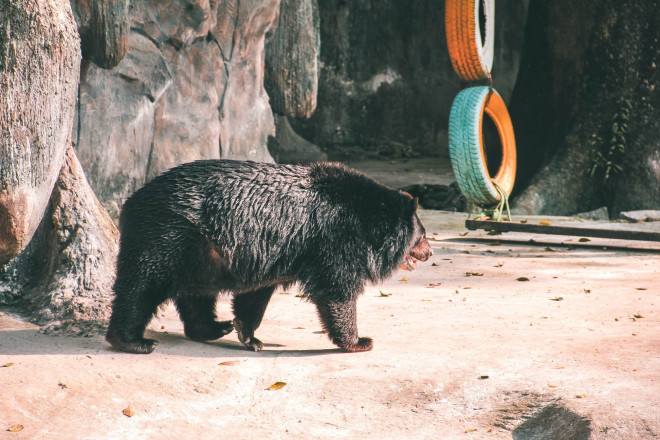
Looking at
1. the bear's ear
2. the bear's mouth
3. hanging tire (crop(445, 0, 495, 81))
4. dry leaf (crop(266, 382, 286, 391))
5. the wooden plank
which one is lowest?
dry leaf (crop(266, 382, 286, 391))

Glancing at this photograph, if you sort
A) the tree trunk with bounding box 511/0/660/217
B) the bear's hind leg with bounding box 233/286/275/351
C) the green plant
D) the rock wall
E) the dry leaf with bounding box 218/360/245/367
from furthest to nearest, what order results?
the green plant < the tree trunk with bounding box 511/0/660/217 < the rock wall < the bear's hind leg with bounding box 233/286/275/351 < the dry leaf with bounding box 218/360/245/367

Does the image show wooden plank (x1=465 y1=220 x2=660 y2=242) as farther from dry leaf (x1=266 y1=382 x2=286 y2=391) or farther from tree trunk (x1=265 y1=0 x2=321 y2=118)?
dry leaf (x1=266 y1=382 x2=286 y2=391)

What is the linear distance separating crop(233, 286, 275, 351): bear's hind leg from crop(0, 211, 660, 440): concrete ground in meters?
0.09

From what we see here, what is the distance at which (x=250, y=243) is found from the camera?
14.8 ft

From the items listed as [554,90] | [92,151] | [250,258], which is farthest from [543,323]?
[554,90]

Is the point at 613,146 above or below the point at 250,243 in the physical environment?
above

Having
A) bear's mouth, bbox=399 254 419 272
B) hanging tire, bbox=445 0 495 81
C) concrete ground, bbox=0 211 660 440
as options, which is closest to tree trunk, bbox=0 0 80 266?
concrete ground, bbox=0 211 660 440

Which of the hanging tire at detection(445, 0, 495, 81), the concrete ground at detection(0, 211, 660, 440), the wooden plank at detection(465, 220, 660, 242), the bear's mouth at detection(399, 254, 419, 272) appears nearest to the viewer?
the concrete ground at detection(0, 211, 660, 440)

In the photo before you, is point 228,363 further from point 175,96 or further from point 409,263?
point 175,96

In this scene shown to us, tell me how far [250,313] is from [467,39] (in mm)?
5468

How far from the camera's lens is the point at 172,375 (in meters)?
4.06

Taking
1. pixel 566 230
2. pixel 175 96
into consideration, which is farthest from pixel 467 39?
pixel 175 96

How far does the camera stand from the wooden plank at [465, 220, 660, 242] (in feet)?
26.1

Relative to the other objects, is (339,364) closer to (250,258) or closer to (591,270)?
(250,258)
